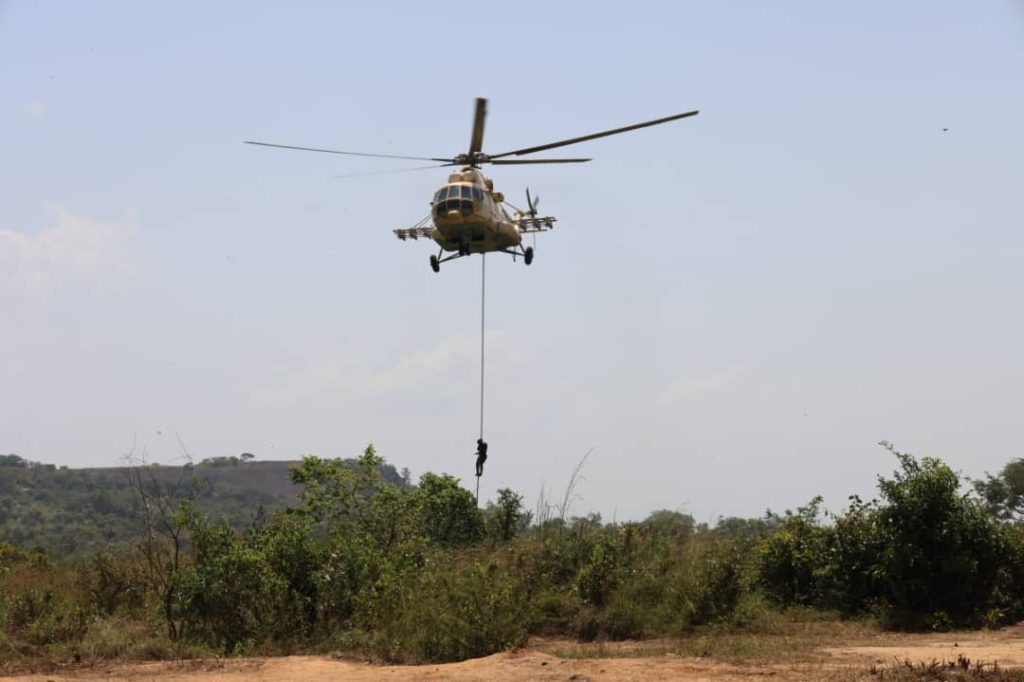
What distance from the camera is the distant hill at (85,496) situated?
288ft

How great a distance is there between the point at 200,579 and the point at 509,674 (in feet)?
19.7

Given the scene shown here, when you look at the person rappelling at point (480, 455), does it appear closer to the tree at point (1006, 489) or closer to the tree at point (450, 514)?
the tree at point (450, 514)

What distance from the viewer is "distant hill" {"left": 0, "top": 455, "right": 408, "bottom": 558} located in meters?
87.8

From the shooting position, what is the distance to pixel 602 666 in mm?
12609

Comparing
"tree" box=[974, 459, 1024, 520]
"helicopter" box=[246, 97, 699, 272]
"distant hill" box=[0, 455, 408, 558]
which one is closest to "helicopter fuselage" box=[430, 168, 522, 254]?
"helicopter" box=[246, 97, 699, 272]

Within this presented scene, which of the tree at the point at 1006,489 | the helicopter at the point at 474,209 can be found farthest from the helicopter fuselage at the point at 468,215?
the tree at the point at 1006,489

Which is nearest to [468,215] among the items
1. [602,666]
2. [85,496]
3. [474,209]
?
[474,209]

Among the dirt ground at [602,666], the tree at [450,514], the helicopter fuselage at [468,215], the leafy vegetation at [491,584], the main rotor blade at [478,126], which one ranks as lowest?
the dirt ground at [602,666]

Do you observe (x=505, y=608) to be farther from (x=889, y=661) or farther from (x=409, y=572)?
(x=889, y=661)

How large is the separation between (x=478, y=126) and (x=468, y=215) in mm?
2659

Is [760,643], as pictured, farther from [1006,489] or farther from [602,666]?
[1006,489]

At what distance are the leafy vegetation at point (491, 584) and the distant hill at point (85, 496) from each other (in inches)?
2085

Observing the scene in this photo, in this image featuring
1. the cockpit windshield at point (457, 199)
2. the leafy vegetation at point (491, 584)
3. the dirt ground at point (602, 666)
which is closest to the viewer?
the dirt ground at point (602, 666)

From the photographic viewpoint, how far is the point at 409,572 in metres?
17.2
